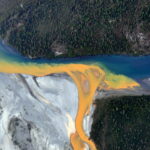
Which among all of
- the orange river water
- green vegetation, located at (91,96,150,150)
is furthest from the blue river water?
green vegetation, located at (91,96,150,150)

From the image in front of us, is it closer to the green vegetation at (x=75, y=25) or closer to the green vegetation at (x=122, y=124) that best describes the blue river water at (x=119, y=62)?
the green vegetation at (x=75, y=25)

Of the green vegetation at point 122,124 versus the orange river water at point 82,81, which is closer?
the green vegetation at point 122,124

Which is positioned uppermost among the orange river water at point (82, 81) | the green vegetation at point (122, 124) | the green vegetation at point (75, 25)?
the green vegetation at point (75, 25)

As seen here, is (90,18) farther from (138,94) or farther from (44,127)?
(44,127)

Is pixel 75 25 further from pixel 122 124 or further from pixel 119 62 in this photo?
pixel 122 124

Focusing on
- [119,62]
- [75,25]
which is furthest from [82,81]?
[75,25]

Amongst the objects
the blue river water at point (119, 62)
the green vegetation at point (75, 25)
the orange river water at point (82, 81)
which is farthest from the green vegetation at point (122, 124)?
the green vegetation at point (75, 25)
